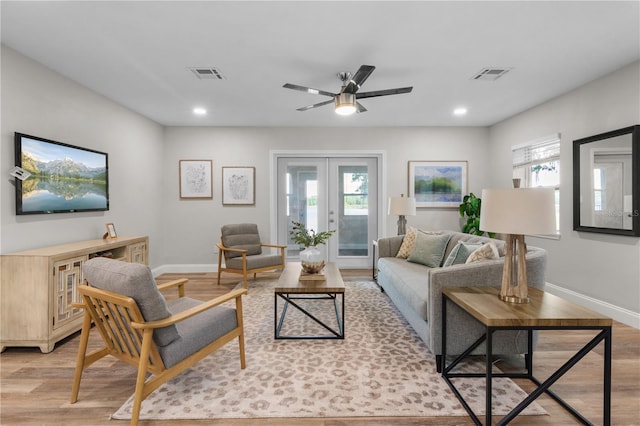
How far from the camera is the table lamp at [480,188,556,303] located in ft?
5.77

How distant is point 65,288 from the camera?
272 cm

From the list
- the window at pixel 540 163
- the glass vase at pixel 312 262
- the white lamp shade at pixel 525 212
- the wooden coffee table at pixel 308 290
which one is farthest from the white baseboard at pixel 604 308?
the glass vase at pixel 312 262

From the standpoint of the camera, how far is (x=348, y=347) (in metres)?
2.66

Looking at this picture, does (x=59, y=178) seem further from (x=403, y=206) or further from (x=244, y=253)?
(x=403, y=206)

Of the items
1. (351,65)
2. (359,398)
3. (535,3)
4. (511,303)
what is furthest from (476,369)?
(351,65)

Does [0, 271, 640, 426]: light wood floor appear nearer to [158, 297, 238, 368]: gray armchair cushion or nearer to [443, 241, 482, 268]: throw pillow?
[158, 297, 238, 368]: gray armchair cushion

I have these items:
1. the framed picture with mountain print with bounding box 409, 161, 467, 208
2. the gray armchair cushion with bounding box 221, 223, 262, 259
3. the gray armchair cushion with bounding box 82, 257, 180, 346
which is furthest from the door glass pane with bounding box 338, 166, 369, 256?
the gray armchair cushion with bounding box 82, 257, 180, 346

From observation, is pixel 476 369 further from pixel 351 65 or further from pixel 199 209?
pixel 199 209

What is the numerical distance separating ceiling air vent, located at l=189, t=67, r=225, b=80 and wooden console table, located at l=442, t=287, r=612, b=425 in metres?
3.08

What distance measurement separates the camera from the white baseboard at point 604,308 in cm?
308

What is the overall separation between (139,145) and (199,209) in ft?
4.56

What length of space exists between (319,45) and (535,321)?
8.43ft

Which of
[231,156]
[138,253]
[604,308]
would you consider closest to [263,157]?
[231,156]

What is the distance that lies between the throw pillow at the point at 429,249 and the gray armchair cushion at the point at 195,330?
236 cm
